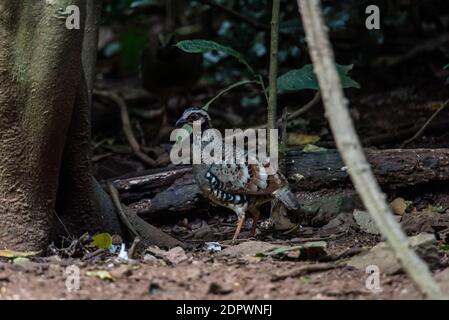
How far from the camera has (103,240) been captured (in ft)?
17.3

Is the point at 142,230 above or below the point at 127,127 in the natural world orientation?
below

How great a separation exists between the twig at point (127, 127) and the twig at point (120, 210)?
1.53 metres

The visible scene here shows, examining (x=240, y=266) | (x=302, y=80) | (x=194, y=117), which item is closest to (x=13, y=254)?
(x=240, y=266)

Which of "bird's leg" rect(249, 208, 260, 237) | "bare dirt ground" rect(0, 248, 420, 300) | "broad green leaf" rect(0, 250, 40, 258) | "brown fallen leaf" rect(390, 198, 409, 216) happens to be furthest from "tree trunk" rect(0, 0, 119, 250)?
"brown fallen leaf" rect(390, 198, 409, 216)

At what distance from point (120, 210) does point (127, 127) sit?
3067 millimetres

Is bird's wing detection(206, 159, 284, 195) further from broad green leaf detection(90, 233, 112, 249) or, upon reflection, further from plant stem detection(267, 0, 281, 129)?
broad green leaf detection(90, 233, 112, 249)

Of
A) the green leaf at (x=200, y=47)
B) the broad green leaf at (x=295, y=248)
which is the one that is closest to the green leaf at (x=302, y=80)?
the green leaf at (x=200, y=47)

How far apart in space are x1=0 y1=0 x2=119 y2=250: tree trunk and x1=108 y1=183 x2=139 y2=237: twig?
2.38 feet

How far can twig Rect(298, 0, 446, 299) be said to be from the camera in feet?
10.9

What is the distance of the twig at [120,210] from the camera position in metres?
5.77

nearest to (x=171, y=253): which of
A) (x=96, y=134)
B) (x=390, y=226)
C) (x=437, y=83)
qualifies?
(x=390, y=226)

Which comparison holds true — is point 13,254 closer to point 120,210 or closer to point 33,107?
point 33,107

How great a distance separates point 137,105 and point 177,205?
14.3 feet

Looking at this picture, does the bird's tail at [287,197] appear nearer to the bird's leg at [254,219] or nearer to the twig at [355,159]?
the bird's leg at [254,219]
